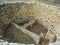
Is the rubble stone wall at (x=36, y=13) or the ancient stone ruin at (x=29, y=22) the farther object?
the rubble stone wall at (x=36, y=13)

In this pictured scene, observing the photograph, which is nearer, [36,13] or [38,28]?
[38,28]

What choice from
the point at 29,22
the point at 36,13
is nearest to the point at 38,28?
the point at 29,22

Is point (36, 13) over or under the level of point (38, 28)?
over

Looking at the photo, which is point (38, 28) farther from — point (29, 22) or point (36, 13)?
point (36, 13)

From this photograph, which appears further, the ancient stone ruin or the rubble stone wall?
the rubble stone wall

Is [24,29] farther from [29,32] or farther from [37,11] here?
[37,11]

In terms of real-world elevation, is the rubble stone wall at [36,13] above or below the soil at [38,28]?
above

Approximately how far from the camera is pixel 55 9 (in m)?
4.04

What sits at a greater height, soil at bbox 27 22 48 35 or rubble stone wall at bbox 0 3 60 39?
rubble stone wall at bbox 0 3 60 39

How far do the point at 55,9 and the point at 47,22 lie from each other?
27 cm

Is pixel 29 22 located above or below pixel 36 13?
below

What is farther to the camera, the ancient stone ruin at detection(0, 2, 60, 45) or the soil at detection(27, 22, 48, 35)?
the soil at detection(27, 22, 48, 35)

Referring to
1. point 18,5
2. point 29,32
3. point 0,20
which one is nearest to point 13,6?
point 18,5

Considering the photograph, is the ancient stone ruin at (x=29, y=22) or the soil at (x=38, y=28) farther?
the soil at (x=38, y=28)
